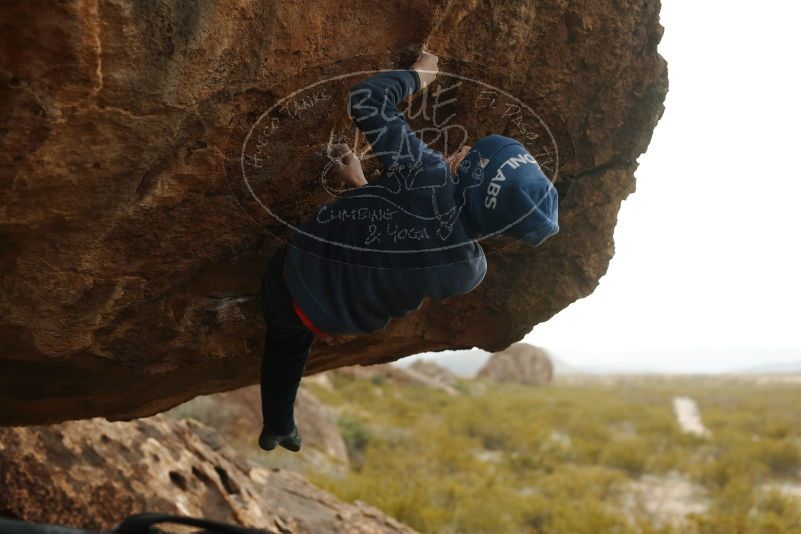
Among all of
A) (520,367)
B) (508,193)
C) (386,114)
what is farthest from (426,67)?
(520,367)

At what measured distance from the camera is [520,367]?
92.6 feet

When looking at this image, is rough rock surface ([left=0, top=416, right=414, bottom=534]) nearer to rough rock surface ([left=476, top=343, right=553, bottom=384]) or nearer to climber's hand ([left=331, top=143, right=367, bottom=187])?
climber's hand ([left=331, top=143, right=367, bottom=187])

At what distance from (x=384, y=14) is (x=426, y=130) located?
574 millimetres

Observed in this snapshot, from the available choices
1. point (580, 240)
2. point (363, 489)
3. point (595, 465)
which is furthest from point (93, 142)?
point (595, 465)

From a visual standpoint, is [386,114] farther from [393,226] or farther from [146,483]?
[146,483]

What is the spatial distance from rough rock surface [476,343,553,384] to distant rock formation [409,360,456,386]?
418cm

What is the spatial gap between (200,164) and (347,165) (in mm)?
546

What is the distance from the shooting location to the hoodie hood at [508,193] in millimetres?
1905

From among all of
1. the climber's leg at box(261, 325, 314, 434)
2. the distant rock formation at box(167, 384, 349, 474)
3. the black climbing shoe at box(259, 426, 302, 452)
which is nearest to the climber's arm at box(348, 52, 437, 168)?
the climber's leg at box(261, 325, 314, 434)

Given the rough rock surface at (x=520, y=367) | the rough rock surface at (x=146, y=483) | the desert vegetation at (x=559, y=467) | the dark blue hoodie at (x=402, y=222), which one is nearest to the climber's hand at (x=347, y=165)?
the dark blue hoodie at (x=402, y=222)

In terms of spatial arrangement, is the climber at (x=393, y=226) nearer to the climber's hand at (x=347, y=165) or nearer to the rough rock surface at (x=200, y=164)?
the climber's hand at (x=347, y=165)

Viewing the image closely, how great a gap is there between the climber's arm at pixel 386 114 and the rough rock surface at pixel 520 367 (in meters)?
26.6

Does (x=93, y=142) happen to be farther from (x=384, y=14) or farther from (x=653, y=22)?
(x=653, y=22)

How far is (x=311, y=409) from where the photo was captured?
940cm
